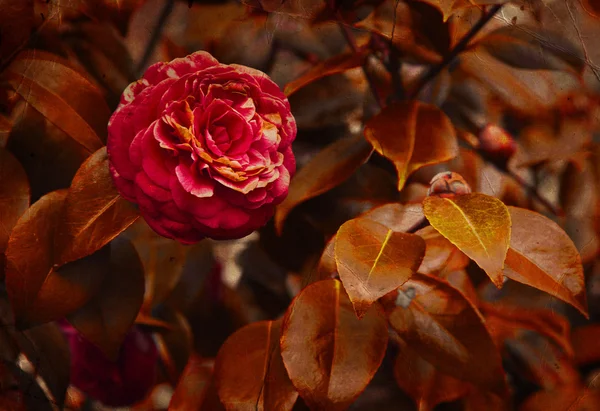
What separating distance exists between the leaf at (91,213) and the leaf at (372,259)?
0.17 metres

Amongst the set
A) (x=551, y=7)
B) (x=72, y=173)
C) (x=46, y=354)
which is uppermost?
Answer: (x=551, y=7)

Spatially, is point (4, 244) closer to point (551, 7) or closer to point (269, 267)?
point (269, 267)

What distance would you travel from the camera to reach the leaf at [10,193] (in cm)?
60

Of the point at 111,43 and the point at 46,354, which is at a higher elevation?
the point at 111,43

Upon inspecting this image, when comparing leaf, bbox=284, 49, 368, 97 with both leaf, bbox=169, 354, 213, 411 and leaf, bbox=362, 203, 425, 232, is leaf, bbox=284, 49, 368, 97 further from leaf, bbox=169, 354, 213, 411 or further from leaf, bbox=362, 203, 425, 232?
leaf, bbox=169, 354, 213, 411

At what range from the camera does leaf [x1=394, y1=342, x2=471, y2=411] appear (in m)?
0.55

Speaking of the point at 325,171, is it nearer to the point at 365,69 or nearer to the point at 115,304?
the point at 365,69

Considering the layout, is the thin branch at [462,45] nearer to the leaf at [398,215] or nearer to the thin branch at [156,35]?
the leaf at [398,215]

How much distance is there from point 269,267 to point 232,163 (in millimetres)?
Answer: 87

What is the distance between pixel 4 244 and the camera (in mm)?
602

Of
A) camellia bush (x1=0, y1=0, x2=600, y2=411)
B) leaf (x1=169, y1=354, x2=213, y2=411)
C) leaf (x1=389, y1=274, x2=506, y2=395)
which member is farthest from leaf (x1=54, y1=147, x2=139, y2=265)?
leaf (x1=389, y1=274, x2=506, y2=395)

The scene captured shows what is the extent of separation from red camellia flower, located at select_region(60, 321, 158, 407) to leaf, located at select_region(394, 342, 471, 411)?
0.19 meters

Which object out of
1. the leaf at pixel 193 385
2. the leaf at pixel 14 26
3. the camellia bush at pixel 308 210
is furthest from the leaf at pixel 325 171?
the leaf at pixel 14 26

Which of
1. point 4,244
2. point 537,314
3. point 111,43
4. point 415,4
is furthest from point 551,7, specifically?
point 4,244
